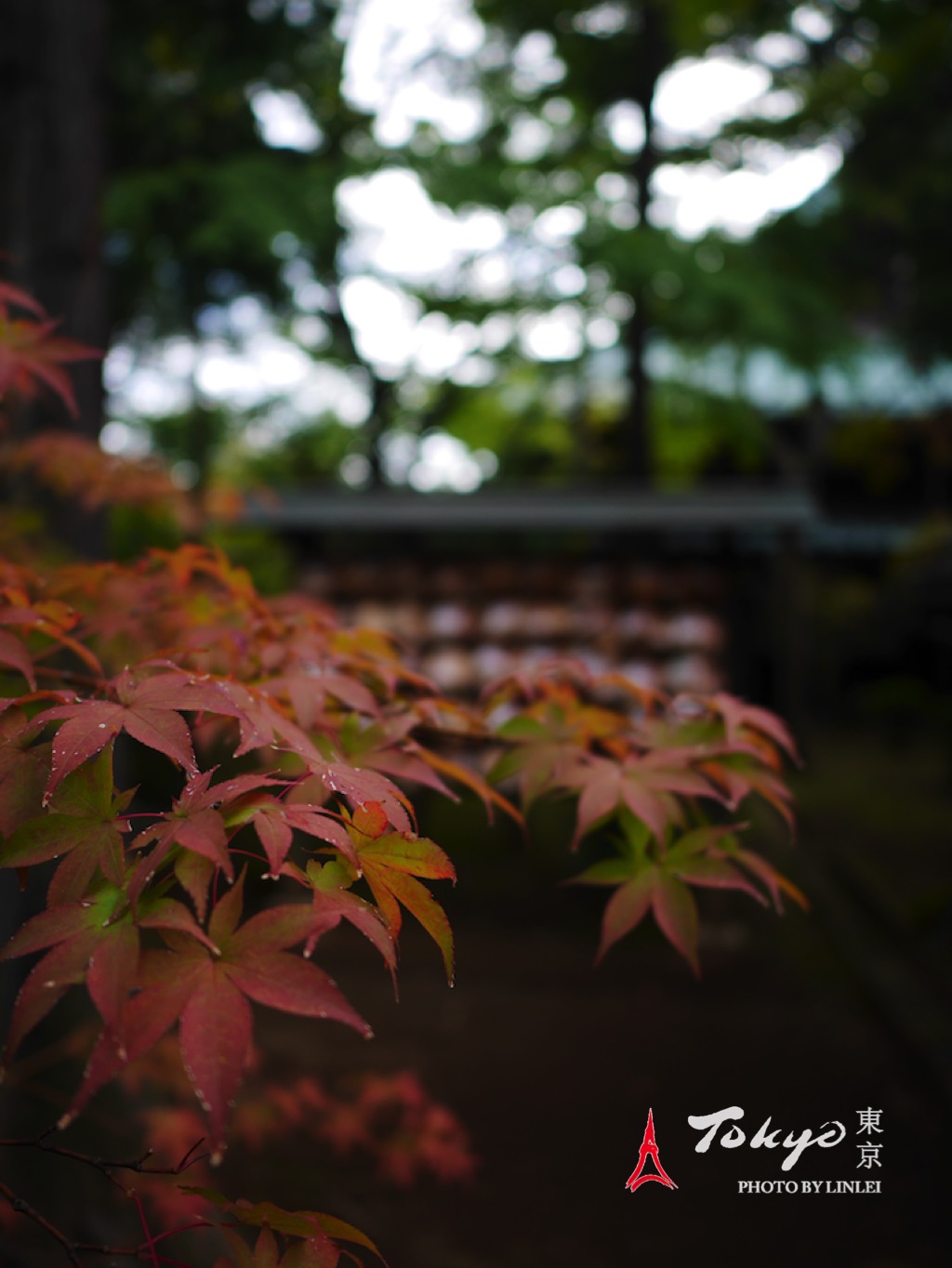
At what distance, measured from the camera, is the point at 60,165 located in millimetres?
3076

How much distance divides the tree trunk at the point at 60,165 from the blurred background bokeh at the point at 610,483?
0.5 inches

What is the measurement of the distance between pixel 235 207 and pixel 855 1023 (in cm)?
663

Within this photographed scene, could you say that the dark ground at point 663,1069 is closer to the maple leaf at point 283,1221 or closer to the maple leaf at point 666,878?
the maple leaf at point 666,878

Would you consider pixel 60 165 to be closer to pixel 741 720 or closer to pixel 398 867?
pixel 741 720

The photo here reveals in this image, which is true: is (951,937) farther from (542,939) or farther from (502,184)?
(502,184)

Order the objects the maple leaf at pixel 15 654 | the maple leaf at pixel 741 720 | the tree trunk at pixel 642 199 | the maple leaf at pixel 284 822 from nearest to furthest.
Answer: the maple leaf at pixel 284 822, the maple leaf at pixel 15 654, the maple leaf at pixel 741 720, the tree trunk at pixel 642 199

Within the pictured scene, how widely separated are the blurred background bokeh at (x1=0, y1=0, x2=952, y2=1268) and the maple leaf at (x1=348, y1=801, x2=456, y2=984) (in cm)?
193

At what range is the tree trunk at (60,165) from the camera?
3059 millimetres

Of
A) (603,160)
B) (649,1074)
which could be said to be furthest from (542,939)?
(603,160)

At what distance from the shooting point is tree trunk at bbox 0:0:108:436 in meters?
3.06

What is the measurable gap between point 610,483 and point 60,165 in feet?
20.7

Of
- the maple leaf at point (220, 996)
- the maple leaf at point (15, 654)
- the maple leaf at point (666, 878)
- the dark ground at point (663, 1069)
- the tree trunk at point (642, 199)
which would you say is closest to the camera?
the maple leaf at point (220, 996)

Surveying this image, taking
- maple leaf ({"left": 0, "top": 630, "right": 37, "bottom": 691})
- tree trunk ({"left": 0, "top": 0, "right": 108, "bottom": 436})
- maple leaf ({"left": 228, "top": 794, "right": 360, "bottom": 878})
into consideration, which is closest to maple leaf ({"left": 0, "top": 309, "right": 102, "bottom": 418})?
maple leaf ({"left": 0, "top": 630, "right": 37, "bottom": 691})

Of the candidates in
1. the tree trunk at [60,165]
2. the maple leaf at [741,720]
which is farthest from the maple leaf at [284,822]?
the tree trunk at [60,165]
